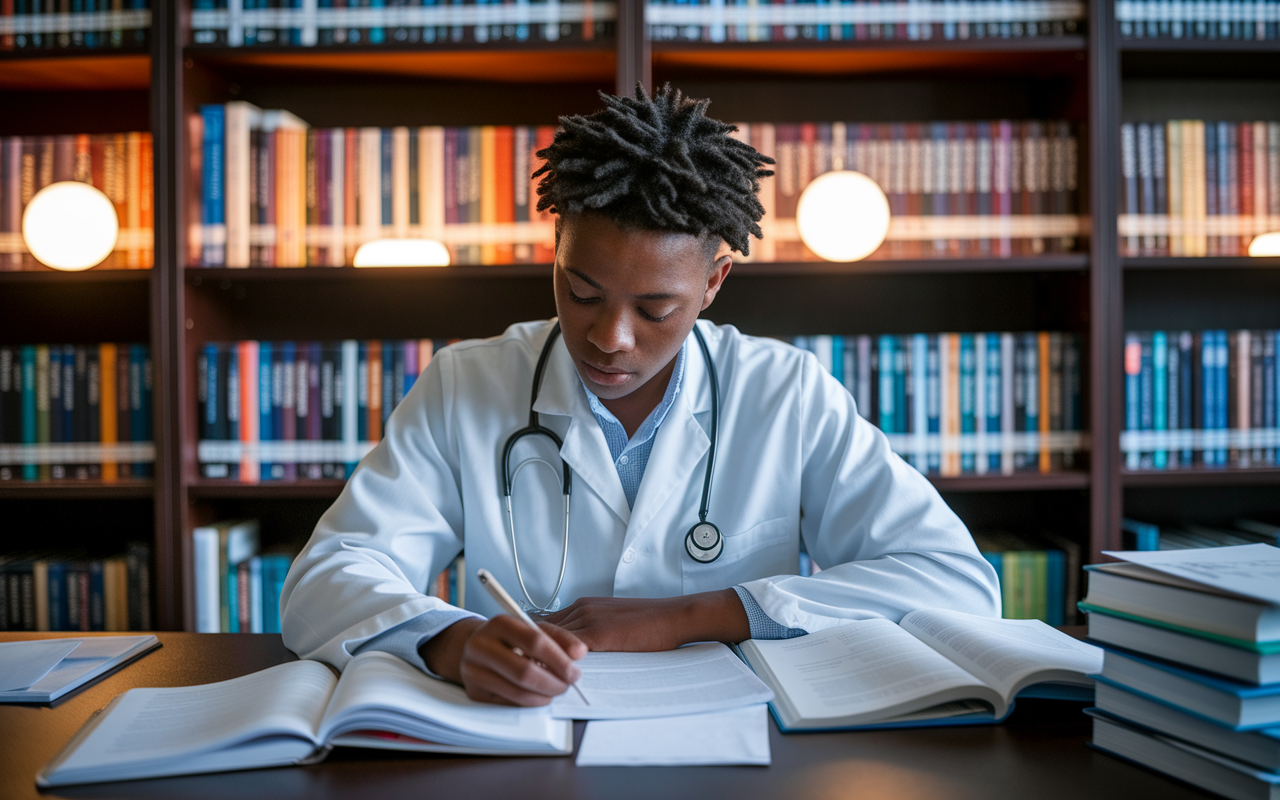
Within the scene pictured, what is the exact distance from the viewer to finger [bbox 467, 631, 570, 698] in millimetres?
744

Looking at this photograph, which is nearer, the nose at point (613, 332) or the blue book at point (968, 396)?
the nose at point (613, 332)

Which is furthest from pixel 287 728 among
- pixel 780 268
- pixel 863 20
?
pixel 863 20

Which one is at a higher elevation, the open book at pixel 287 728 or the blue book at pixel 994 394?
the blue book at pixel 994 394

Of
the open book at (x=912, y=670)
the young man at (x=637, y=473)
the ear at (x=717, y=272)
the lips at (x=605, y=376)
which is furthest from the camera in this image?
the ear at (x=717, y=272)

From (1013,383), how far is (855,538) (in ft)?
2.79

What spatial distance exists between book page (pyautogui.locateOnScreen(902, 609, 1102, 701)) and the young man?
8cm

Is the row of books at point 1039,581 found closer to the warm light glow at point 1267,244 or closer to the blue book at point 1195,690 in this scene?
the warm light glow at point 1267,244

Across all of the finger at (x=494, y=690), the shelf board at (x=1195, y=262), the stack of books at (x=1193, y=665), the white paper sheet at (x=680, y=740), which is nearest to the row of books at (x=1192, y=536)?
the shelf board at (x=1195, y=262)

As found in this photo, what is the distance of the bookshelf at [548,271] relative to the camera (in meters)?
1.80

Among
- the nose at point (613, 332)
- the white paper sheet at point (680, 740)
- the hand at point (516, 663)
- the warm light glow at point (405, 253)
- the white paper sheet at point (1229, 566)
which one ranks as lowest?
the white paper sheet at point (680, 740)

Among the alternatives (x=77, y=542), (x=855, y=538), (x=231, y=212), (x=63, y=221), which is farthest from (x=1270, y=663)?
(x=77, y=542)

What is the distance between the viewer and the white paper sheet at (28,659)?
852 mm

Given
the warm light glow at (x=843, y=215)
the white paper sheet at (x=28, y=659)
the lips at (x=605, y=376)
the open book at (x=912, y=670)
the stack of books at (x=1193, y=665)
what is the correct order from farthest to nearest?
the warm light glow at (x=843, y=215), the lips at (x=605, y=376), the white paper sheet at (x=28, y=659), the open book at (x=912, y=670), the stack of books at (x=1193, y=665)

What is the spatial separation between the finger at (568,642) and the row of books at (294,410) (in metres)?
1.16
